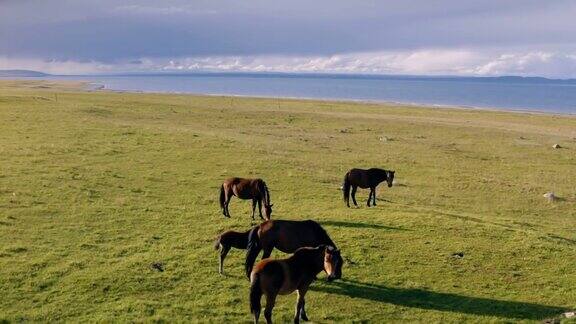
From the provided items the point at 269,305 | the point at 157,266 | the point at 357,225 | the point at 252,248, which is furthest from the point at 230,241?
the point at 357,225

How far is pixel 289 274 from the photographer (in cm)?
1098

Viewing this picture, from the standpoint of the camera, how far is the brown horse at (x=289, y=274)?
1075 cm

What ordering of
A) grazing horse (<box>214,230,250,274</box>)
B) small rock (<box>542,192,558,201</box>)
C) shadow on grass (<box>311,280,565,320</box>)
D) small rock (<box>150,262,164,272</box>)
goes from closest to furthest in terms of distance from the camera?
1. shadow on grass (<box>311,280,565,320</box>)
2. grazing horse (<box>214,230,250,274</box>)
3. small rock (<box>150,262,164,272</box>)
4. small rock (<box>542,192,558,201</box>)

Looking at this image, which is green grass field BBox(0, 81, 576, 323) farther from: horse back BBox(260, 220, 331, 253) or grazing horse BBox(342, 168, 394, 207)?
horse back BBox(260, 220, 331, 253)

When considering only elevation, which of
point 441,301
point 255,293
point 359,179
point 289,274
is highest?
point 359,179

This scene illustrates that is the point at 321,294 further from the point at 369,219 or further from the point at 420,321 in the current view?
the point at 369,219

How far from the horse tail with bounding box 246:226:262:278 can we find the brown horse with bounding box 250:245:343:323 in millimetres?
1963

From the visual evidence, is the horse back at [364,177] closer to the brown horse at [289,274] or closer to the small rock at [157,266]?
the small rock at [157,266]

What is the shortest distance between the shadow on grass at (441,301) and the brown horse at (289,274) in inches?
89.2

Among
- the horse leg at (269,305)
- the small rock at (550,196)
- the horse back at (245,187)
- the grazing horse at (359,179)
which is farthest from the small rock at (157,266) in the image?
the small rock at (550,196)

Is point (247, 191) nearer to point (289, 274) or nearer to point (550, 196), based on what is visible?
point (289, 274)

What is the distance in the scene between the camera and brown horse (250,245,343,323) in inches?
423

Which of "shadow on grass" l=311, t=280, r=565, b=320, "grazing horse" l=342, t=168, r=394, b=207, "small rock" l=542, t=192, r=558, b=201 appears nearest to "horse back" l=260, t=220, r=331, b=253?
"shadow on grass" l=311, t=280, r=565, b=320

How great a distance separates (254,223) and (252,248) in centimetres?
541
